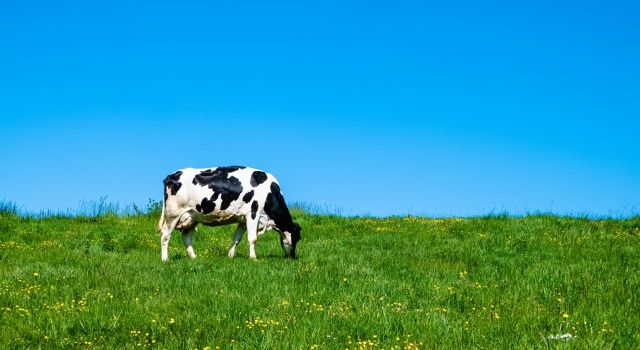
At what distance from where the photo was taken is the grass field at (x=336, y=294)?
8.00 metres

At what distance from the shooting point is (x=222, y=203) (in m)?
16.3

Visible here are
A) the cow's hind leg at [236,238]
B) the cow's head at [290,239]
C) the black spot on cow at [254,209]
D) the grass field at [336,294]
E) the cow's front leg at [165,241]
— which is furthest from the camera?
the black spot on cow at [254,209]

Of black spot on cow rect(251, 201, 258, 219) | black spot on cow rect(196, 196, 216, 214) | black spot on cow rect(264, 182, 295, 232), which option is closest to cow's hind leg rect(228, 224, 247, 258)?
black spot on cow rect(251, 201, 258, 219)

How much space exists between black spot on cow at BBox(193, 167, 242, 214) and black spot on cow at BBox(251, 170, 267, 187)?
37 centimetres

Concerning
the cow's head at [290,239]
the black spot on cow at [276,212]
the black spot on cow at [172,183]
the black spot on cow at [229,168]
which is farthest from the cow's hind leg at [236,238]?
the black spot on cow at [172,183]

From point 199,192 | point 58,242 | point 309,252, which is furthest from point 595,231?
point 58,242

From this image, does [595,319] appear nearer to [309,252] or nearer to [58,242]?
[309,252]

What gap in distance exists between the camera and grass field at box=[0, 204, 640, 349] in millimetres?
7996

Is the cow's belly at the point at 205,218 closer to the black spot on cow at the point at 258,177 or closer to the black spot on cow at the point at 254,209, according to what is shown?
the black spot on cow at the point at 254,209

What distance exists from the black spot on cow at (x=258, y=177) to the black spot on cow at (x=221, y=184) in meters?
0.37

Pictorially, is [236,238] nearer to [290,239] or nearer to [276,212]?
[276,212]

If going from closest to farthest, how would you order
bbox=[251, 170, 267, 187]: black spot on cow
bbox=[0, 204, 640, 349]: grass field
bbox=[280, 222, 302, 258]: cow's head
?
bbox=[0, 204, 640, 349]: grass field < bbox=[280, 222, 302, 258]: cow's head < bbox=[251, 170, 267, 187]: black spot on cow

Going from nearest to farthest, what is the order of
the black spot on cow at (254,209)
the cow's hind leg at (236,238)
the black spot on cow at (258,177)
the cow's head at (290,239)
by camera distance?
the cow's hind leg at (236,238) → the cow's head at (290,239) → the black spot on cow at (254,209) → the black spot on cow at (258,177)

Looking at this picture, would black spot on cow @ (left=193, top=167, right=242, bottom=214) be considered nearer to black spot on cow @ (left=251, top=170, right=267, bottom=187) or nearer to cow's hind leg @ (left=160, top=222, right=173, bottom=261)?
black spot on cow @ (left=251, top=170, right=267, bottom=187)
